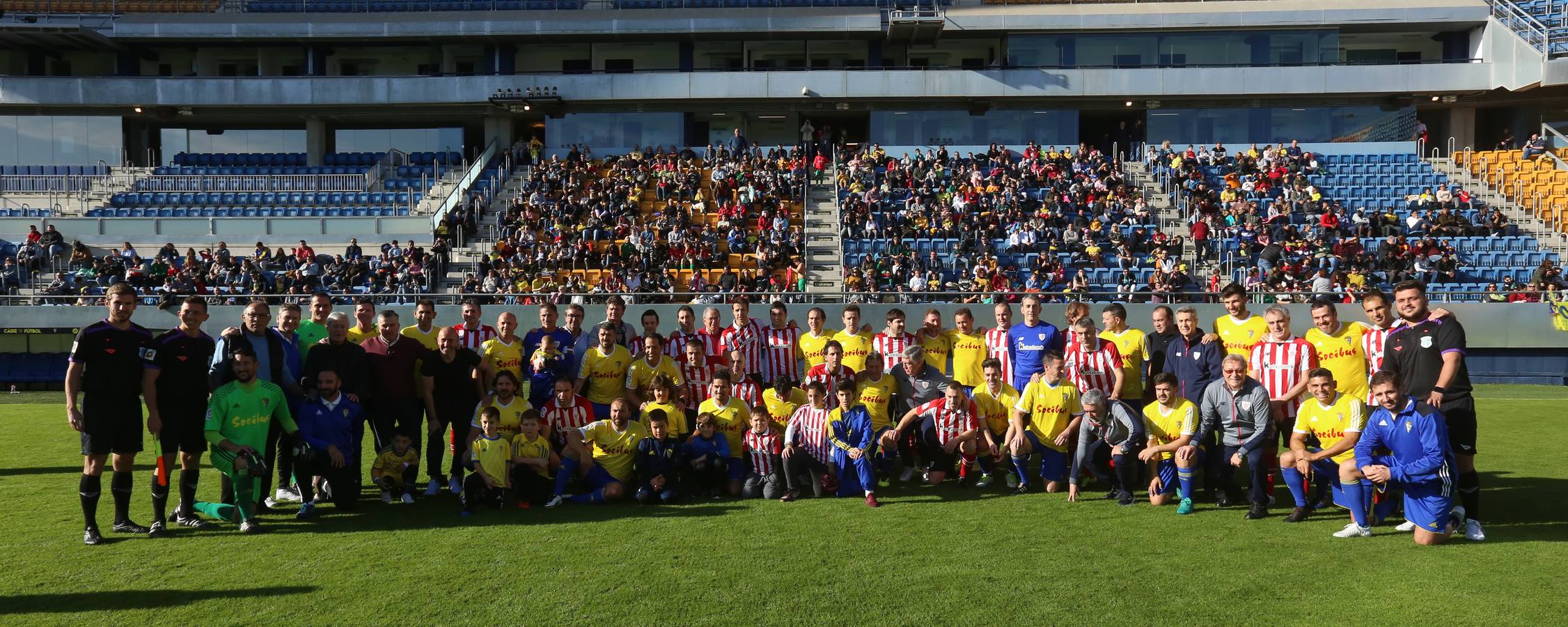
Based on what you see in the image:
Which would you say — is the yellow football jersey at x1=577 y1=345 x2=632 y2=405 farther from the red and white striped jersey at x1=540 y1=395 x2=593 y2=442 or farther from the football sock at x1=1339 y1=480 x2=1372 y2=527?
the football sock at x1=1339 y1=480 x2=1372 y2=527

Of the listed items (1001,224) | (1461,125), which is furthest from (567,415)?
(1461,125)

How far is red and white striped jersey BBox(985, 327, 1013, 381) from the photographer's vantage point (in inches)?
400

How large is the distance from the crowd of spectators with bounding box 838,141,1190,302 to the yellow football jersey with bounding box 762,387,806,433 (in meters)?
11.3

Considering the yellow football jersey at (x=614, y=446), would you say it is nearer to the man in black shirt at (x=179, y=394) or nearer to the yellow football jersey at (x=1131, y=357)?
the man in black shirt at (x=179, y=394)

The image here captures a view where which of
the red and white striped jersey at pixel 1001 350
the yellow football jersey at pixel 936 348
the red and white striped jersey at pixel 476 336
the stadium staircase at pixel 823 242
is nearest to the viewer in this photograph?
the red and white striped jersey at pixel 1001 350

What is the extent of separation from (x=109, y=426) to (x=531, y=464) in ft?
9.12

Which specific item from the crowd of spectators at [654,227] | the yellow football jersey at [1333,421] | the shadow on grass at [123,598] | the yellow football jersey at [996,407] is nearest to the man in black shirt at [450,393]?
the shadow on grass at [123,598]

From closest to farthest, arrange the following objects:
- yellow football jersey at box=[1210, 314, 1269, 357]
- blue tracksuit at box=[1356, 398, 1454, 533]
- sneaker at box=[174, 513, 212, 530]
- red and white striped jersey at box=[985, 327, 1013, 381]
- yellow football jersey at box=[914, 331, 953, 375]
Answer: blue tracksuit at box=[1356, 398, 1454, 533]
sneaker at box=[174, 513, 212, 530]
yellow football jersey at box=[1210, 314, 1269, 357]
red and white striped jersey at box=[985, 327, 1013, 381]
yellow football jersey at box=[914, 331, 953, 375]

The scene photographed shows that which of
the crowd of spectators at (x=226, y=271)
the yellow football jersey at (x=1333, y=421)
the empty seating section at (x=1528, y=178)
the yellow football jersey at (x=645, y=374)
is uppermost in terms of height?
the empty seating section at (x=1528, y=178)

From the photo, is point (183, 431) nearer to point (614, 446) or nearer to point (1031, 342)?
point (614, 446)

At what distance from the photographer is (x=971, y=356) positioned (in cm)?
1034

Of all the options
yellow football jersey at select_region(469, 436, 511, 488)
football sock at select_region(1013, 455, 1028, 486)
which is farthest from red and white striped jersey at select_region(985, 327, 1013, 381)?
yellow football jersey at select_region(469, 436, 511, 488)

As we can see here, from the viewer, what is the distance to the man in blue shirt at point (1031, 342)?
31.7ft

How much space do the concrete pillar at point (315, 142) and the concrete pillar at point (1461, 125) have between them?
3521 cm
